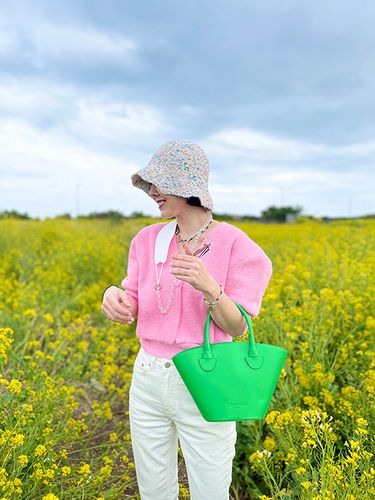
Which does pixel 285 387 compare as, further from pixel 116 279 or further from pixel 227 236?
pixel 116 279

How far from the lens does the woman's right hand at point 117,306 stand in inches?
67.0

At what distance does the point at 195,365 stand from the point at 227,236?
437 mm

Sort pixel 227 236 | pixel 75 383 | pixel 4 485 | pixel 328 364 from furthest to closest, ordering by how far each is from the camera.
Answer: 1. pixel 75 383
2. pixel 328 364
3. pixel 4 485
4. pixel 227 236

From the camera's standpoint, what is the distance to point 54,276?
19.4ft


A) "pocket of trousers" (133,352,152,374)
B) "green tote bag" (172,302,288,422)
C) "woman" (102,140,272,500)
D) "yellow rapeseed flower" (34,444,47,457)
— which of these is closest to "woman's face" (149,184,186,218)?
"woman" (102,140,272,500)

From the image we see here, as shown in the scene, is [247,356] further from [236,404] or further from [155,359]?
[155,359]

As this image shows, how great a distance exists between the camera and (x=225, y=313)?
1.53m

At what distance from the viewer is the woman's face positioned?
1688 millimetres

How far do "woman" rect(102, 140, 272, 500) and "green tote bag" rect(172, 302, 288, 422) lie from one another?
0.32 feet

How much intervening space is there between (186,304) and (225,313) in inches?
7.6

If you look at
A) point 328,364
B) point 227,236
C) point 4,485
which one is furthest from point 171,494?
point 328,364

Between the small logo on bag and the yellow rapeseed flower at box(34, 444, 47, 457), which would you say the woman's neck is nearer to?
the small logo on bag

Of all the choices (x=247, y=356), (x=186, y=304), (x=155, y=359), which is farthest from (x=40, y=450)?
(x=247, y=356)

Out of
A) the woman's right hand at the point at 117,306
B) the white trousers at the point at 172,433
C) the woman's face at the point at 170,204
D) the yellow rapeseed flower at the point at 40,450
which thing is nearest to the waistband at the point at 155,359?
the white trousers at the point at 172,433
